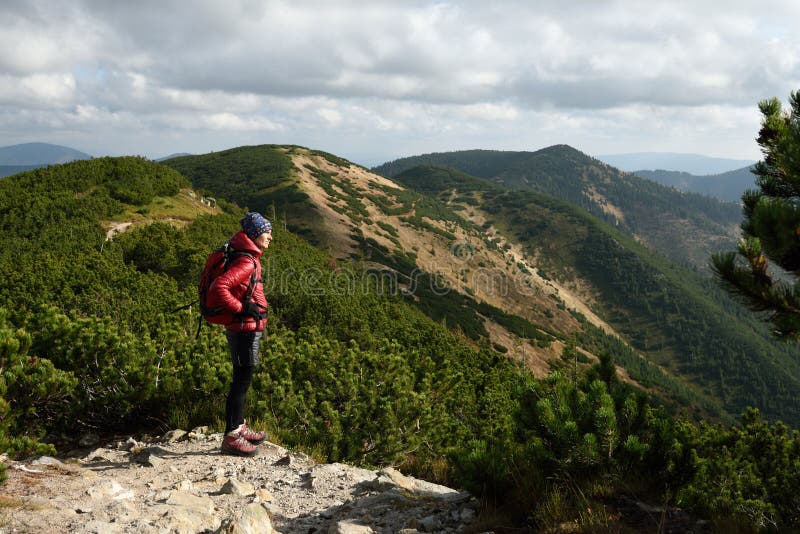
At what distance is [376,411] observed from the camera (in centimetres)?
794

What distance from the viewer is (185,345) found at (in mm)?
7324

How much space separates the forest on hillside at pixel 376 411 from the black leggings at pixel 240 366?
1.02 metres

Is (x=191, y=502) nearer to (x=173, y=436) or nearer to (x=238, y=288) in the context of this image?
(x=173, y=436)

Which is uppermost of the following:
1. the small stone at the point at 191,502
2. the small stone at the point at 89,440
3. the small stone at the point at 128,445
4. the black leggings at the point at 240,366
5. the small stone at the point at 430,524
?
the black leggings at the point at 240,366

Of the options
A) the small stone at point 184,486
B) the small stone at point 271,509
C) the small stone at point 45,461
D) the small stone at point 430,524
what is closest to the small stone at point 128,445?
the small stone at point 45,461

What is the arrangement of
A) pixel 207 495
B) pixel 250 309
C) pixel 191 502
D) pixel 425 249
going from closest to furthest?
pixel 191 502, pixel 207 495, pixel 250 309, pixel 425 249

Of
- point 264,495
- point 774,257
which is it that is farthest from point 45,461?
point 774,257

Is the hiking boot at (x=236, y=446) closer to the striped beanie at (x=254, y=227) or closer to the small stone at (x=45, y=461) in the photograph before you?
the small stone at (x=45, y=461)

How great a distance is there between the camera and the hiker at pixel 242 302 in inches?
202

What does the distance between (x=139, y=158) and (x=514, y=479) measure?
4347 cm

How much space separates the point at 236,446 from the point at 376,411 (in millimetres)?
2724

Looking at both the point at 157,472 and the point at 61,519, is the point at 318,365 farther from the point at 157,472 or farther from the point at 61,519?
the point at 61,519

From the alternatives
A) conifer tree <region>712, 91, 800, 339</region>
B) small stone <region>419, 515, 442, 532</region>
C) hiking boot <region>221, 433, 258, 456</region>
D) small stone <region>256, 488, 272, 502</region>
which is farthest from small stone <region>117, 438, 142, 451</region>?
conifer tree <region>712, 91, 800, 339</region>

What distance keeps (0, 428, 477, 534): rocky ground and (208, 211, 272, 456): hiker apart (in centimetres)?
62
